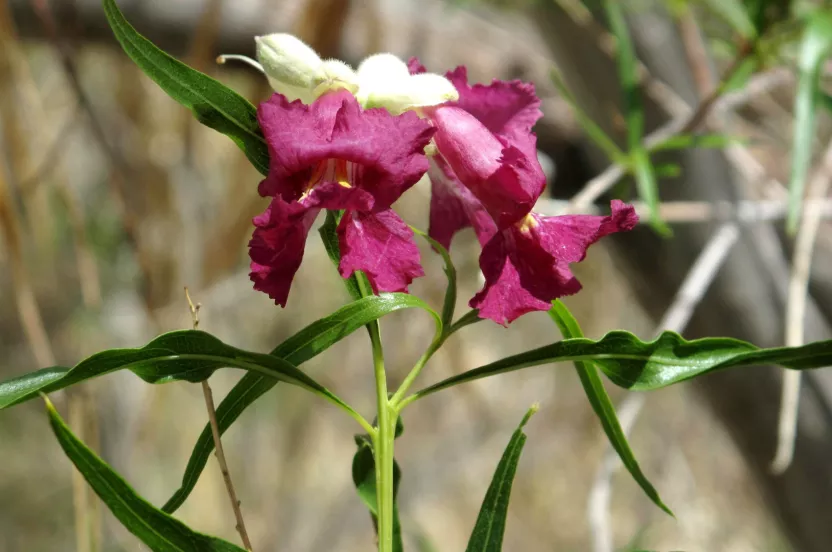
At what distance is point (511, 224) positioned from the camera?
313 mm

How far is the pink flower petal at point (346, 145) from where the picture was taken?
0.29 m

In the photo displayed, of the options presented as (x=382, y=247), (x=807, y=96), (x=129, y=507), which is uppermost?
(x=807, y=96)

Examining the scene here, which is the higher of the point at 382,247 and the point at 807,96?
the point at 807,96

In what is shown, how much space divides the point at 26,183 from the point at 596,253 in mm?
1227

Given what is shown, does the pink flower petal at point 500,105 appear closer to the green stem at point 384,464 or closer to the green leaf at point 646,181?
the green stem at point 384,464

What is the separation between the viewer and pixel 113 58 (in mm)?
1340

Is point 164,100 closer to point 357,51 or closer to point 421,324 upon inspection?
point 357,51

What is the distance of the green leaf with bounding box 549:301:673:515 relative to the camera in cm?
35

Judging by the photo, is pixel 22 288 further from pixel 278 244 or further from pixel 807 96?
pixel 807 96

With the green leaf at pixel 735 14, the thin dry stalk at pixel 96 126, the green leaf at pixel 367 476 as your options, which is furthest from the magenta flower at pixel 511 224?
the thin dry stalk at pixel 96 126

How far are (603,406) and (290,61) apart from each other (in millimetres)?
205

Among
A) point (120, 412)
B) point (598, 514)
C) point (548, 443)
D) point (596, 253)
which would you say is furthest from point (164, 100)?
point (548, 443)

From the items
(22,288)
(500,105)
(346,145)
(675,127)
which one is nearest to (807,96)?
(675,127)

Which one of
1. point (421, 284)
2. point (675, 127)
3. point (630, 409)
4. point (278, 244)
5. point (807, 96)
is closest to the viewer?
point (278, 244)
